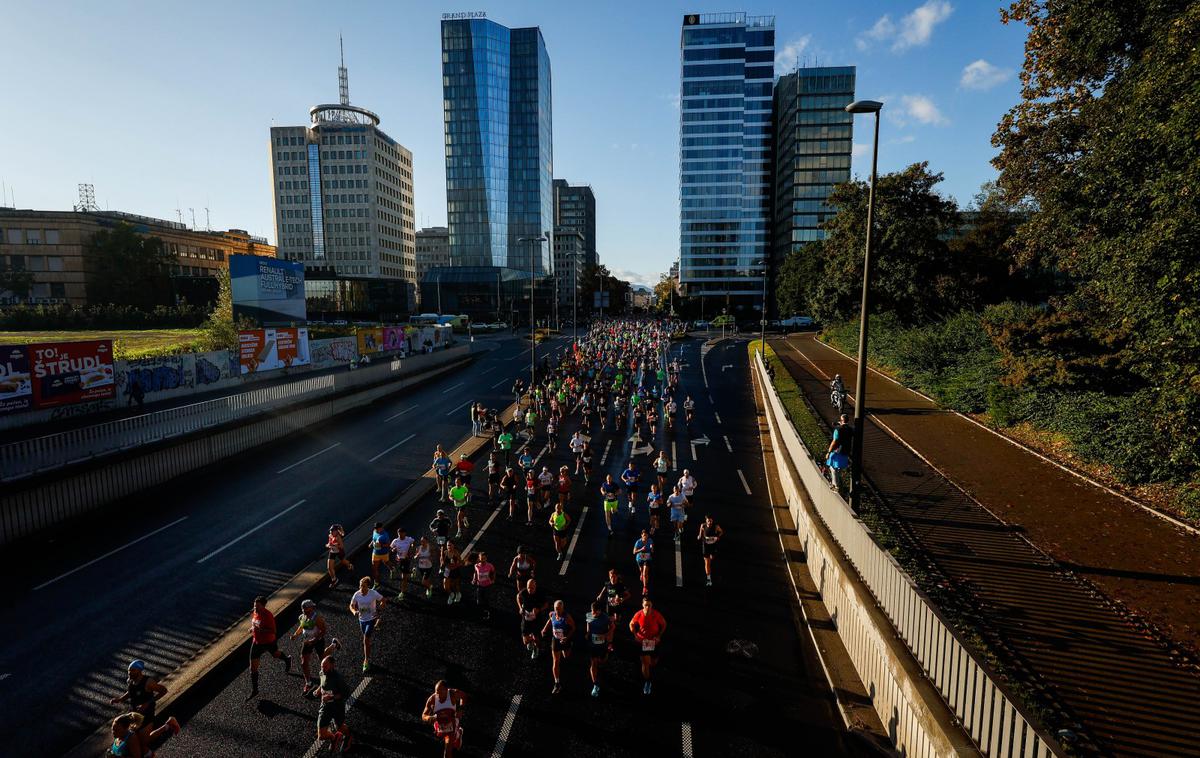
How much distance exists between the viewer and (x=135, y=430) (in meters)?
18.1

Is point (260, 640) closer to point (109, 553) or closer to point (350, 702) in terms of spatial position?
point (350, 702)

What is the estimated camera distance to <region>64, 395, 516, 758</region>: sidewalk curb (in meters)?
8.05

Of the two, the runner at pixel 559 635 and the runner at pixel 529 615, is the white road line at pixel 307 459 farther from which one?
the runner at pixel 559 635

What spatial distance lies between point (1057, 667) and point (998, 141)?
70.4 ft

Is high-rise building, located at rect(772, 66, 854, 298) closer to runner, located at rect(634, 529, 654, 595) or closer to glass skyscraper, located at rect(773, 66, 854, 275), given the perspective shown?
glass skyscraper, located at rect(773, 66, 854, 275)

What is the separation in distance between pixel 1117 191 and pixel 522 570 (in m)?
17.5

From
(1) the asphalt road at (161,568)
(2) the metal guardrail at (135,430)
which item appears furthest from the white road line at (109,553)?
(2) the metal guardrail at (135,430)

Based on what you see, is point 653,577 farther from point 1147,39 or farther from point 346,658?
point 1147,39

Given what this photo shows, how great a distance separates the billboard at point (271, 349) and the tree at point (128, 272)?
6302 cm

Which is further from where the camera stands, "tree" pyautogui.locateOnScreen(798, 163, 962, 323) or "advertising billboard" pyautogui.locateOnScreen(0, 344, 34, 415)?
"tree" pyautogui.locateOnScreen(798, 163, 962, 323)

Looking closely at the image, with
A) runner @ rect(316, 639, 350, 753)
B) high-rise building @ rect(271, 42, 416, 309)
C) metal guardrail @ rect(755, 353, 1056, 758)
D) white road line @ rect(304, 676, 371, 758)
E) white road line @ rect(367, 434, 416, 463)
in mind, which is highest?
high-rise building @ rect(271, 42, 416, 309)

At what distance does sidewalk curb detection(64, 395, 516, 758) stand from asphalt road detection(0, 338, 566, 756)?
0.37 metres

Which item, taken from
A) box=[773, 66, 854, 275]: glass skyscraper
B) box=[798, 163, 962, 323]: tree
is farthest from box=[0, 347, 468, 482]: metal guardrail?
box=[773, 66, 854, 275]: glass skyscraper

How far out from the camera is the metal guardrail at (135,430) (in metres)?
14.9
